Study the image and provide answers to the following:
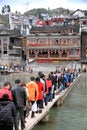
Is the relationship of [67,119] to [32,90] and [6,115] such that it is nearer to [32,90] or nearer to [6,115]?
[32,90]

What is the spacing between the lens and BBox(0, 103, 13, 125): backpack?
1172cm

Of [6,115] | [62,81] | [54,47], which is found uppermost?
[6,115]

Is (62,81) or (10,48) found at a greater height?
(62,81)

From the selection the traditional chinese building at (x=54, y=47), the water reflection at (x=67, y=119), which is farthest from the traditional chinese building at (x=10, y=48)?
the water reflection at (x=67, y=119)

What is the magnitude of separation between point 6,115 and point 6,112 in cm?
10

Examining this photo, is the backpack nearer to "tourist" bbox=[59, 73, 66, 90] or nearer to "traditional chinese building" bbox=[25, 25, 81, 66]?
"tourist" bbox=[59, 73, 66, 90]

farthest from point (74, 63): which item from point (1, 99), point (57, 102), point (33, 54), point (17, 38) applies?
point (1, 99)

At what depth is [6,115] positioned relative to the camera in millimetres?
11789

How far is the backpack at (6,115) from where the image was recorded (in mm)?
11719

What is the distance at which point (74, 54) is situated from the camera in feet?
408

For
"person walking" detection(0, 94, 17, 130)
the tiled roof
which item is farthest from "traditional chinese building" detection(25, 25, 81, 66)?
"person walking" detection(0, 94, 17, 130)

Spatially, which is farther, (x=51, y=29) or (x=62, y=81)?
(x=51, y=29)

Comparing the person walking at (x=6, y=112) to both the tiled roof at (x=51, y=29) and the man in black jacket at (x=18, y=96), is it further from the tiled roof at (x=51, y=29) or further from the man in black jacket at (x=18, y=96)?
the tiled roof at (x=51, y=29)

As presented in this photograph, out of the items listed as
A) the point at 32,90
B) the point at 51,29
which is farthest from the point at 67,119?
the point at 51,29
